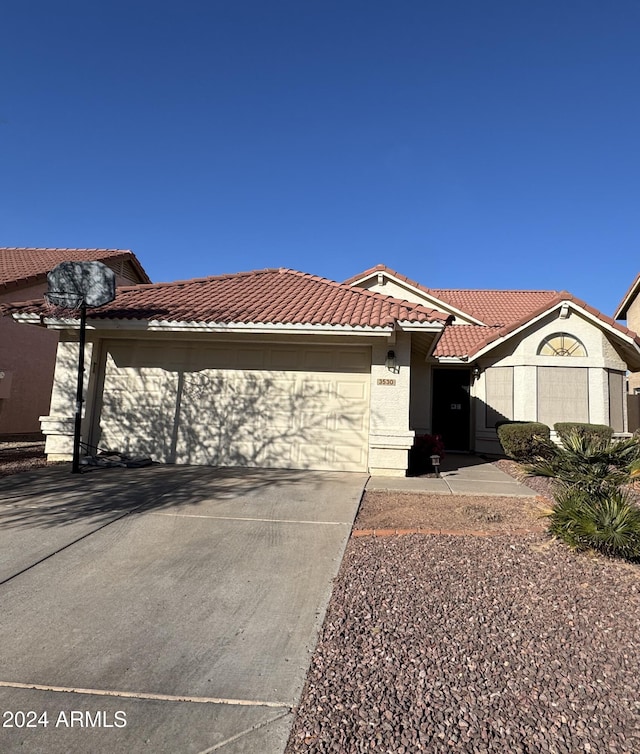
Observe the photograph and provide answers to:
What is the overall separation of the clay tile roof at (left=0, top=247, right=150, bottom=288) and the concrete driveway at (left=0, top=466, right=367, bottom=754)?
38.5 ft

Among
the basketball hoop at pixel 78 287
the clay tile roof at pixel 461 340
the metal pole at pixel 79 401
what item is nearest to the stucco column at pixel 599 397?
the clay tile roof at pixel 461 340

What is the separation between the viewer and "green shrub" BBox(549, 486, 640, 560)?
433cm

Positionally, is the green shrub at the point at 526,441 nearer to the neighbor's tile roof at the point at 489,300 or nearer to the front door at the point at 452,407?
the front door at the point at 452,407

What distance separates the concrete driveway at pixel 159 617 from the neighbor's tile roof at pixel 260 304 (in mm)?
3900

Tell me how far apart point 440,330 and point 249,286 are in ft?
17.1

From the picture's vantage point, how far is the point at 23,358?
15.8m

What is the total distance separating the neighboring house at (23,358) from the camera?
14.9 metres

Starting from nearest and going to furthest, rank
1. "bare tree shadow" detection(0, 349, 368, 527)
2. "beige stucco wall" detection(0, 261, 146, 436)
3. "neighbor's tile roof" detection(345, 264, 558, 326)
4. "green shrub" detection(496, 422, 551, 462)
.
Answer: "bare tree shadow" detection(0, 349, 368, 527), "green shrub" detection(496, 422, 551, 462), "beige stucco wall" detection(0, 261, 146, 436), "neighbor's tile roof" detection(345, 264, 558, 326)

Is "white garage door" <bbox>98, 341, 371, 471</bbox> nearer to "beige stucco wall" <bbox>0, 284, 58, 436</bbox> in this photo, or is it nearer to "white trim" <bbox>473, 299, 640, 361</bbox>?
"white trim" <bbox>473, 299, 640, 361</bbox>

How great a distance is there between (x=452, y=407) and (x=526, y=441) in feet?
12.5

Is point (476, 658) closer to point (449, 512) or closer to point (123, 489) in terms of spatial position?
point (449, 512)

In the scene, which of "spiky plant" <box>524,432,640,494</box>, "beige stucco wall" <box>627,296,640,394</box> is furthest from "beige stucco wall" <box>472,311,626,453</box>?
"beige stucco wall" <box>627,296,640,394</box>

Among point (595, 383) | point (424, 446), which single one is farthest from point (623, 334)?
point (424, 446)

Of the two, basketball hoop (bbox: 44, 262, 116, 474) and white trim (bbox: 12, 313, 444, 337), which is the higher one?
basketball hoop (bbox: 44, 262, 116, 474)
